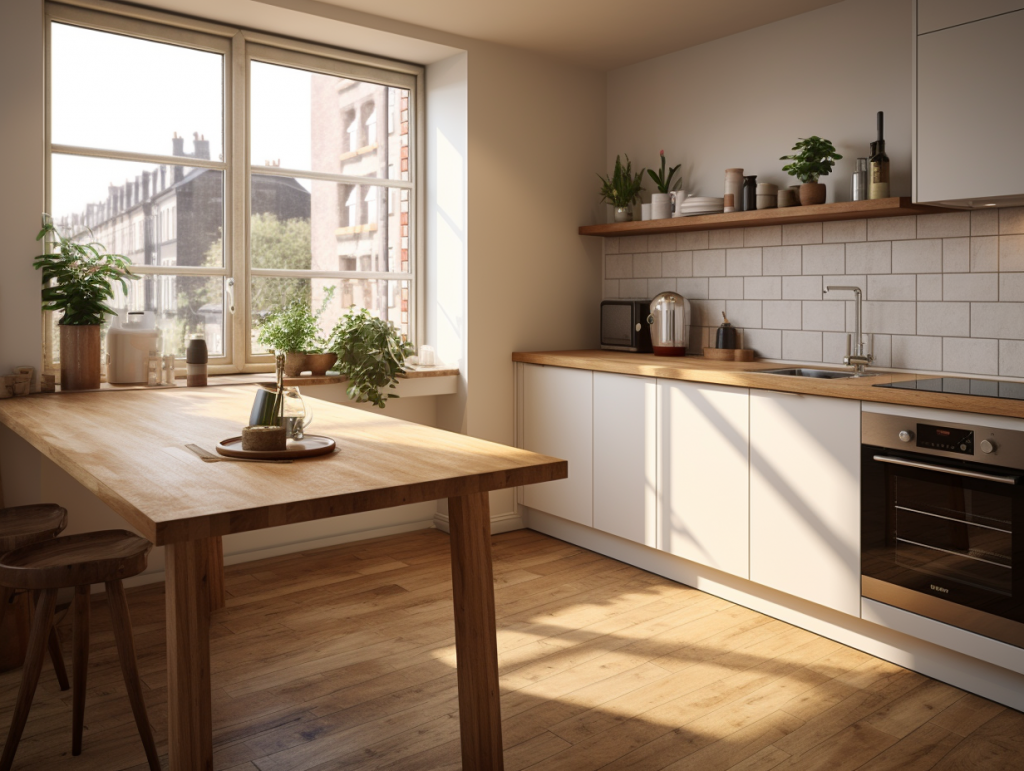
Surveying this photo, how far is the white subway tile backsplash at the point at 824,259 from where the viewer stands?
384 centimetres

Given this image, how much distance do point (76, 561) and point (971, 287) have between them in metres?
3.32

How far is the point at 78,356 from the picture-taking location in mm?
3461

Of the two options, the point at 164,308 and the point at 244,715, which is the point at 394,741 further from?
the point at 164,308

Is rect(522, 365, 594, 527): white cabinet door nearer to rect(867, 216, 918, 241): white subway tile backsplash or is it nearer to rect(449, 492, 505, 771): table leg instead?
rect(867, 216, 918, 241): white subway tile backsplash

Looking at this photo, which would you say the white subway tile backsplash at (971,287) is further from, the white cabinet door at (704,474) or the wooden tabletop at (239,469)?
the wooden tabletop at (239,469)

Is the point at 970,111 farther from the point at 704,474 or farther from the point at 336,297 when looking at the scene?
the point at 336,297

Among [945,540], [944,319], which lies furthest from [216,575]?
[944,319]

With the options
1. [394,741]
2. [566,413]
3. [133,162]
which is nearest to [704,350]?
[566,413]

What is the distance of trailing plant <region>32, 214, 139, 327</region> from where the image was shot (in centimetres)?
341

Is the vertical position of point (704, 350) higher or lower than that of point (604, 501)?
higher

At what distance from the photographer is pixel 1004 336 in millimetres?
3291

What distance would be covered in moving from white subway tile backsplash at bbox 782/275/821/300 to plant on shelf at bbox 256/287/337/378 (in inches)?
88.7

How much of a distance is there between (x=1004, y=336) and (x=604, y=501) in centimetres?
186

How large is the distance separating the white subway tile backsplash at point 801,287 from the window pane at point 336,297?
206 centimetres
